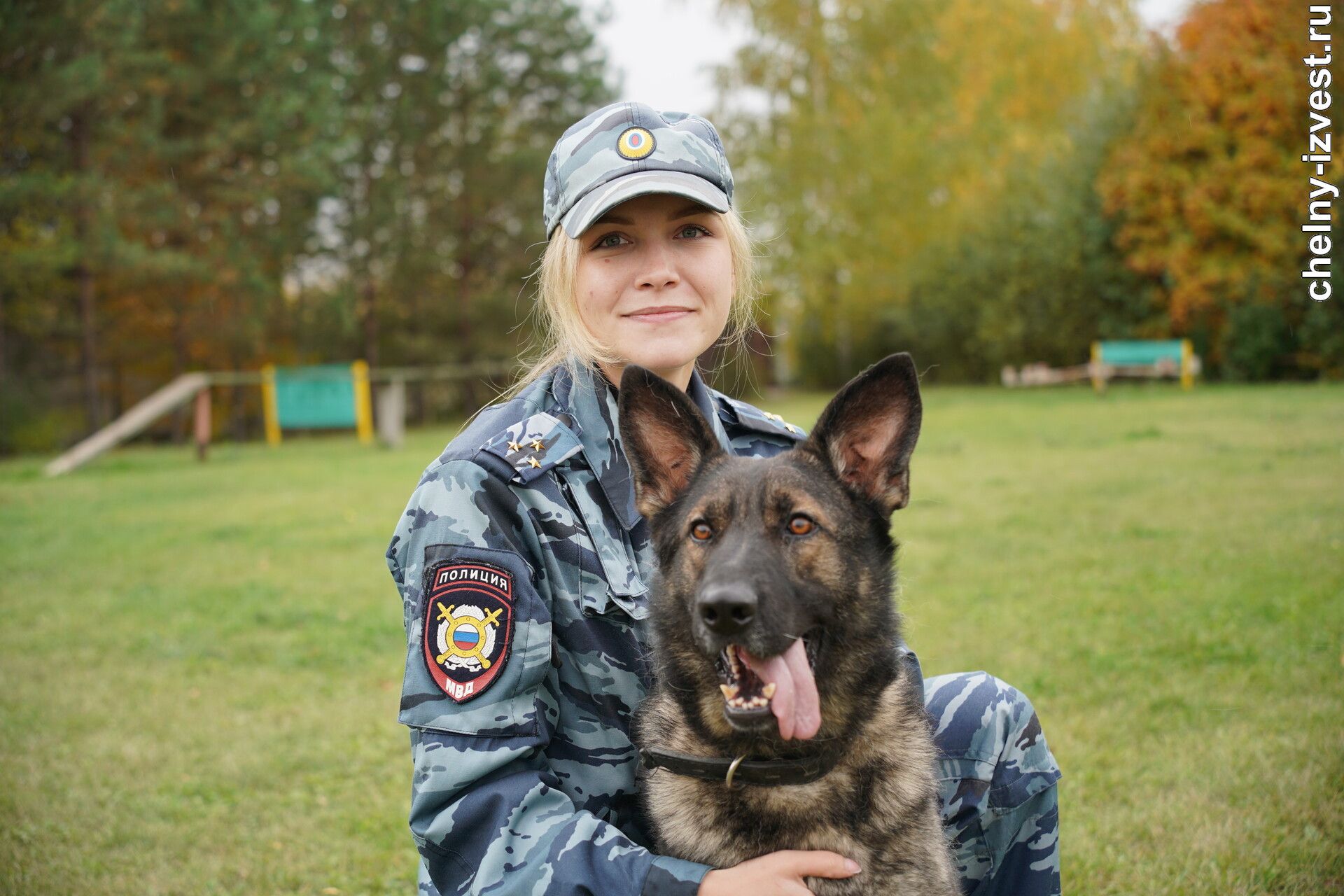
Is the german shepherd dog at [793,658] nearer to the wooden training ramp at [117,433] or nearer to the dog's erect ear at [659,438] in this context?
the dog's erect ear at [659,438]

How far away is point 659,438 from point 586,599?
47 centimetres

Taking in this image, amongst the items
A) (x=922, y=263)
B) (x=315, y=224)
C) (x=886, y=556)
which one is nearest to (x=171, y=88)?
(x=315, y=224)

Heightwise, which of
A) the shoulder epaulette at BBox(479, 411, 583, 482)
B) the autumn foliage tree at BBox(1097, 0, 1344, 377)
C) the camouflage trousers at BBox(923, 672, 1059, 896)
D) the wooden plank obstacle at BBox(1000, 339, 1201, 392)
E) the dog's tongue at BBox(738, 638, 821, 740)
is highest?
the autumn foliage tree at BBox(1097, 0, 1344, 377)

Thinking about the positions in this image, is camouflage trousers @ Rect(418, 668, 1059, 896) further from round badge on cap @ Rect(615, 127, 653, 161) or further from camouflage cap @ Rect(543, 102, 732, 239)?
round badge on cap @ Rect(615, 127, 653, 161)

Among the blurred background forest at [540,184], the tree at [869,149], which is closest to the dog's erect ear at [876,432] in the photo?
the blurred background forest at [540,184]

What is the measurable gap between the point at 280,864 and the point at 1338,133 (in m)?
23.8

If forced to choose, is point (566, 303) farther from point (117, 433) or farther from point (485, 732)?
point (117, 433)

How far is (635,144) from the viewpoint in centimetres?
262

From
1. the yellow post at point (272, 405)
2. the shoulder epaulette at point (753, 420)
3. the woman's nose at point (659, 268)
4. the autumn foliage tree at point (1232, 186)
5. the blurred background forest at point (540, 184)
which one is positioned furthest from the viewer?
the yellow post at point (272, 405)

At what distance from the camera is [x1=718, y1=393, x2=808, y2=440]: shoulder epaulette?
3215 millimetres

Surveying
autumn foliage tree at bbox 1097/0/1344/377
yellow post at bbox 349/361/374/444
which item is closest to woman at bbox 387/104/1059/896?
autumn foliage tree at bbox 1097/0/1344/377

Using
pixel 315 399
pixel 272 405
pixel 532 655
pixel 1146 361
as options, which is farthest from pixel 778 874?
pixel 1146 361

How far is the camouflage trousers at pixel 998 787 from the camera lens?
9.14ft

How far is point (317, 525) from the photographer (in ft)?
36.5
